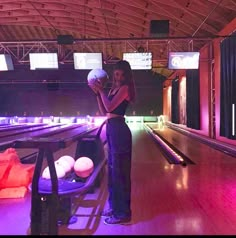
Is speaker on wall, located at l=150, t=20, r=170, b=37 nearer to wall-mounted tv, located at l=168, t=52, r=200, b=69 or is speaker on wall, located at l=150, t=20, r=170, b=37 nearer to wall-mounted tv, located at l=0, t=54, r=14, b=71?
wall-mounted tv, located at l=168, t=52, r=200, b=69

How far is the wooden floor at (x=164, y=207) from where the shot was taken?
264cm

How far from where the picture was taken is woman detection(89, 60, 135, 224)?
2623 mm

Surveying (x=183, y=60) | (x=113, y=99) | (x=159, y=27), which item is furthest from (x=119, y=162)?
(x=183, y=60)

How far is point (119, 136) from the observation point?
2.62m

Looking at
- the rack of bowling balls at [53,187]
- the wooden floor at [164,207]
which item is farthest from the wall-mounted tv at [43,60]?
the rack of bowling balls at [53,187]

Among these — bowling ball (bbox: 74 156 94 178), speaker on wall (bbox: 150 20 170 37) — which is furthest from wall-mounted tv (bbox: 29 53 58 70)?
bowling ball (bbox: 74 156 94 178)

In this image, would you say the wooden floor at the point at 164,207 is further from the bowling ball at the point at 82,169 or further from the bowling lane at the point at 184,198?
Answer: the bowling ball at the point at 82,169

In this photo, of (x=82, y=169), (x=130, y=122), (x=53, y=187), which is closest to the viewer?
(x=53, y=187)

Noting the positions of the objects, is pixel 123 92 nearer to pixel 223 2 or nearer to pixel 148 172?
pixel 148 172

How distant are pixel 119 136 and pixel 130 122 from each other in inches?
800

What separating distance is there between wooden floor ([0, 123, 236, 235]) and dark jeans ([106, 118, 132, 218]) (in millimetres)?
162

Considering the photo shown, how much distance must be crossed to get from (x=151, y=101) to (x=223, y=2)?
15.5 metres

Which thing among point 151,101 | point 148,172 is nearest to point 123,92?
point 148,172

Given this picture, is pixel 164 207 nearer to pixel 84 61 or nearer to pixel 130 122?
pixel 84 61
